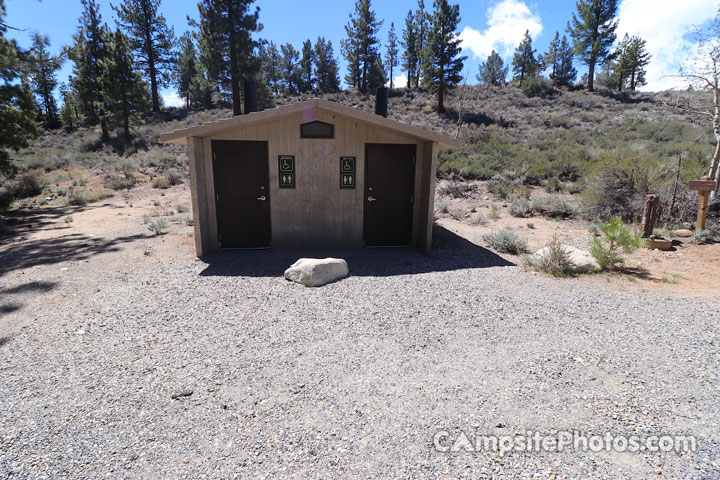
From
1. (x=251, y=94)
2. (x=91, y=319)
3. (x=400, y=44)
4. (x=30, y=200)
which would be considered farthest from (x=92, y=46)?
(x=400, y=44)

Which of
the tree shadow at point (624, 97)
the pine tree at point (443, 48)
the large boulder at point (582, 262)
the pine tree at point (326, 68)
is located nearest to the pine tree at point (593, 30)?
the tree shadow at point (624, 97)

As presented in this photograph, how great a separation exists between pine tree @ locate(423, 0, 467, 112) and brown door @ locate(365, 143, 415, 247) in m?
32.1

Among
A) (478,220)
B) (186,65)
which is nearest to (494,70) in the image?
(186,65)

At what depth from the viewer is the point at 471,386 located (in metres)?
3.51

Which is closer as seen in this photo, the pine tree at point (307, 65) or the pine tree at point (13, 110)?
the pine tree at point (13, 110)

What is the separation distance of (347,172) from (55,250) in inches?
285

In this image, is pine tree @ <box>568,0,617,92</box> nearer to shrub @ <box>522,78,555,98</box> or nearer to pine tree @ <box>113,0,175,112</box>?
shrub @ <box>522,78,555,98</box>

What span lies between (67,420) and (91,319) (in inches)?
93.6

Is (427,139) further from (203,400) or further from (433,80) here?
(433,80)

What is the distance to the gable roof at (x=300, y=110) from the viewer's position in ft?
23.8

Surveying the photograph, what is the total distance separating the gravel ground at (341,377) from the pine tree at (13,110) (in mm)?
10128

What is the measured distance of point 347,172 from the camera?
27.6 feet

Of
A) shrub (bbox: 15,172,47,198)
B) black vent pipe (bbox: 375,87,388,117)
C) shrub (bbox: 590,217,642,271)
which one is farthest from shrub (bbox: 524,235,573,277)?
shrub (bbox: 15,172,47,198)

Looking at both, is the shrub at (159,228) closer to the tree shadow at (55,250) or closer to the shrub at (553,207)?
the tree shadow at (55,250)
